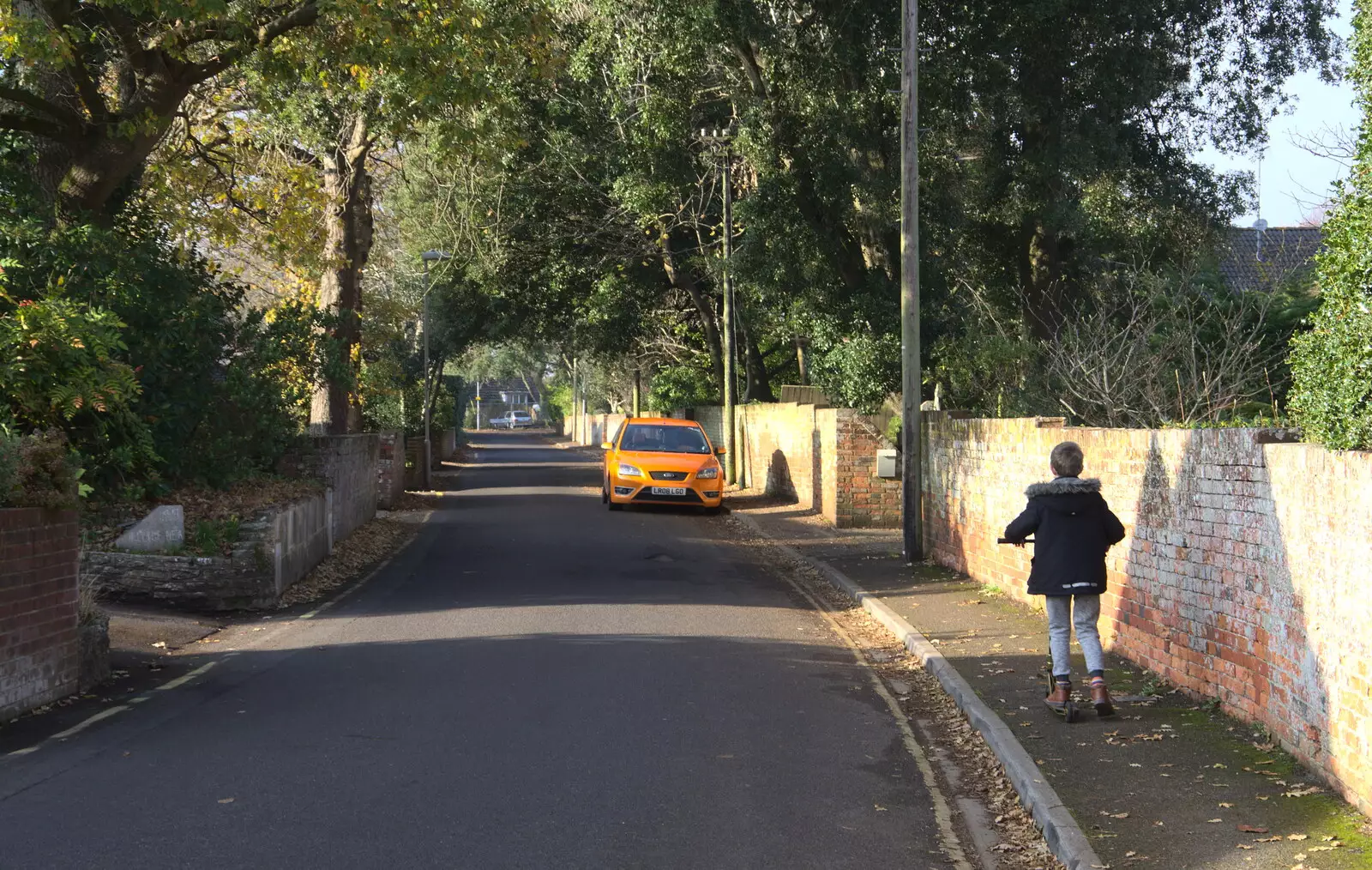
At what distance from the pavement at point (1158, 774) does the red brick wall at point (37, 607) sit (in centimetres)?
593

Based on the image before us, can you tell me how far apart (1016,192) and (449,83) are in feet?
33.2

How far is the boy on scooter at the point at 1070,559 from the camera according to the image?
8109 millimetres

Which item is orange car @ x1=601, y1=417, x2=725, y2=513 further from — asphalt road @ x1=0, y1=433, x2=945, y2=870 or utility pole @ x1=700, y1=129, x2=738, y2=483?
asphalt road @ x1=0, y1=433, x2=945, y2=870

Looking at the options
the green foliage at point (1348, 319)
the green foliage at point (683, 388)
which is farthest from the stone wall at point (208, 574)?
the green foliage at point (683, 388)

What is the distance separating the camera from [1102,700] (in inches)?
319

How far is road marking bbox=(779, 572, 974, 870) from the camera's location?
19.4ft

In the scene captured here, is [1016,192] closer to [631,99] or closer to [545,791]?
[631,99]

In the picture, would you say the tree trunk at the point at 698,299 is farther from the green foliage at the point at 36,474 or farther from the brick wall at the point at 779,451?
the green foliage at the point at 36,474

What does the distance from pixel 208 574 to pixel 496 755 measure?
6.74m

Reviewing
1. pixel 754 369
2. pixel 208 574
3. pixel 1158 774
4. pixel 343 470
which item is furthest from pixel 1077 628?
pixel 754 369

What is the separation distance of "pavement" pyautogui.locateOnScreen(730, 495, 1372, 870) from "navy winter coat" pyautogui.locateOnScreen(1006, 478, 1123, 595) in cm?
81

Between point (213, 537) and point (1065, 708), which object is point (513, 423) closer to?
point (213, 537)

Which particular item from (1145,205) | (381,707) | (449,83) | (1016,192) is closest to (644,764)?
(381,707)

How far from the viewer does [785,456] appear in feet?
91.1
